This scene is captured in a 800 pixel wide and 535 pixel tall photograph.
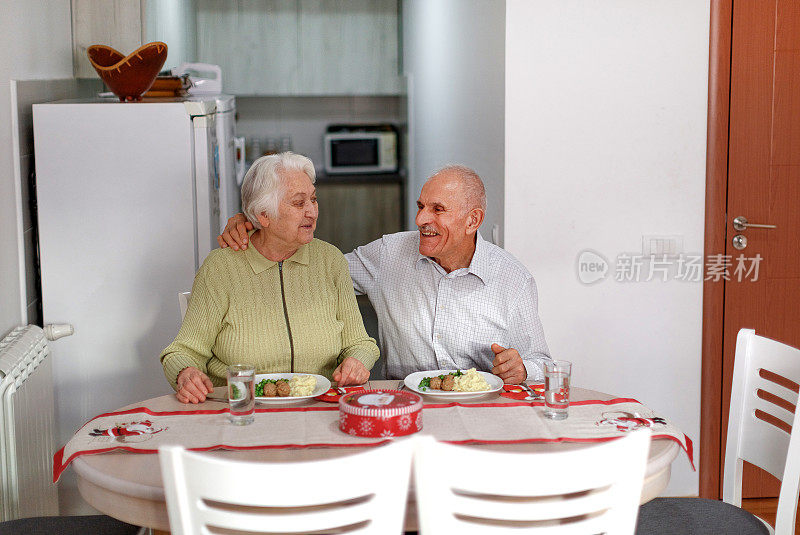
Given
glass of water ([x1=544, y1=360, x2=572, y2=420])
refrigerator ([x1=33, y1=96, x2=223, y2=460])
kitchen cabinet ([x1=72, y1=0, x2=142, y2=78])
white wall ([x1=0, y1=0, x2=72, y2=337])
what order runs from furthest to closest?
kitchen cabinet ([x1=72, y1=0, x2=142, y2=78]) < refrigerator ([x1=33, y1=96, x2=223, y2=460]) < white wall ([x1=0, y1=0, x2=72, y2=337]) < glass of water ([x1=544, y1=360, x2=572, y2=420])

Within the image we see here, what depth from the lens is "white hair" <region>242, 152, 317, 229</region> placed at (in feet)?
7.38

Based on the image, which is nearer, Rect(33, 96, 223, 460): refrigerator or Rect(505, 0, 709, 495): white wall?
Rect(33, 96, 223, 460): refrigerator

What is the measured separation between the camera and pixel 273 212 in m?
2.24

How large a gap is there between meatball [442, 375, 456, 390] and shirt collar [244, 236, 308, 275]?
20.9 inches

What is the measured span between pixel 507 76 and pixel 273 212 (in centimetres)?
106

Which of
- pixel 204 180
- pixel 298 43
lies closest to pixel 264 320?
pixel 204 180

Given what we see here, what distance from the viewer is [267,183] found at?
2.26 metres

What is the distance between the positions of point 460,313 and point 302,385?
570 millimetres

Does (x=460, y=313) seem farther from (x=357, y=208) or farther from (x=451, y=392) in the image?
(x=357, y=208)

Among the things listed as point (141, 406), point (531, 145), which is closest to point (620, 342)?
point (531, 145)

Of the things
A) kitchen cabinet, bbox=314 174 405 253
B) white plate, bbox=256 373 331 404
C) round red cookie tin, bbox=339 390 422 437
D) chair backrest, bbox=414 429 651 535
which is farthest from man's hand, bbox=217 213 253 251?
kitchen cabinet, bbox=314 174 405 253

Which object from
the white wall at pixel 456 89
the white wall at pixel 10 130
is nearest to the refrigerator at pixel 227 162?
the white wall at pixel 10 130

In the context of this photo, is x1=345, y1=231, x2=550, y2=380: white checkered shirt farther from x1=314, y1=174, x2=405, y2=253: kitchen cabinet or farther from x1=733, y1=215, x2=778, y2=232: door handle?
x1=314, y1=174, x2=405, y2=253: kitchen cabinet

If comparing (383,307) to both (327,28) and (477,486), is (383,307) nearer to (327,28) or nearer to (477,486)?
(477,486)
